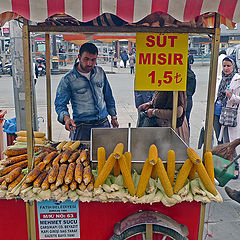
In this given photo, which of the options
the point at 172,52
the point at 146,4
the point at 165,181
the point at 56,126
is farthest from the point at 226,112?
the point at 56,126

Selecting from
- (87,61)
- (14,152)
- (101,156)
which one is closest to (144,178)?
(101,156)

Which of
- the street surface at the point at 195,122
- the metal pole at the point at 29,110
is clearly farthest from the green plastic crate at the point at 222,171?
the metal pole at the point at 29,110

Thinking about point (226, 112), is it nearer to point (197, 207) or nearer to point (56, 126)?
point (197, 207)

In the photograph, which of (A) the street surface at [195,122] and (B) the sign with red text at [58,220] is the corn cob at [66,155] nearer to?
(B) the sign with red text at [58,220]

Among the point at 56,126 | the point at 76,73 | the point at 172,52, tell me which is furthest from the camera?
the point at 56,126

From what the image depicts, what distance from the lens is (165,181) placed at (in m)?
2.41

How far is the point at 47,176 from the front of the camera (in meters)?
2.57

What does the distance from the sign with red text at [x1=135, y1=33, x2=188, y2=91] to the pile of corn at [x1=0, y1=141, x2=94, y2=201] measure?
0.99m

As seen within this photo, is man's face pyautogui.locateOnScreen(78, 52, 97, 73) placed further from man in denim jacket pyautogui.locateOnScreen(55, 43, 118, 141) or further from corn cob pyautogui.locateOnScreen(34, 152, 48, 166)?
corn cob pyautogui.locateOnScreen(34, 152, 48, 166)

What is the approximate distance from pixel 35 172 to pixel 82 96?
6.32ft

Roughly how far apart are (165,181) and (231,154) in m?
2.29

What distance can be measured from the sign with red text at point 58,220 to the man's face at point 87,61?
225cm

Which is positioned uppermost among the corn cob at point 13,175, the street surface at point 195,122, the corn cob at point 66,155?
the corn cob at point 66,155

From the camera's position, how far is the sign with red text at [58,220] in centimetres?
256
